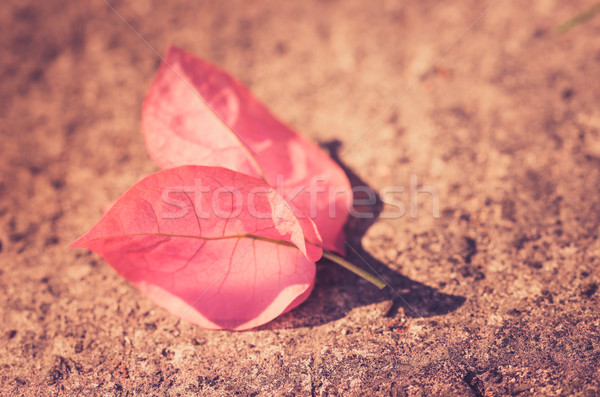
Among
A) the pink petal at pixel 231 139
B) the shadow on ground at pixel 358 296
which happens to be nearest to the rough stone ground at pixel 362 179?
the shadow on ground at pixel 358 296

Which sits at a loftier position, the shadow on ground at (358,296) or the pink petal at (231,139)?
the pink petal at (231,139)

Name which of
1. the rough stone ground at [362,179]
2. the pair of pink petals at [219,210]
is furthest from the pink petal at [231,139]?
the rough stone ground at [362,179]

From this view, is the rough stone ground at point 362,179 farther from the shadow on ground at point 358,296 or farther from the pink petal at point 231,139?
the pink petal at point 231,139

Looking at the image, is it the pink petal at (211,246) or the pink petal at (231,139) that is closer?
the pink petal at (211,246)

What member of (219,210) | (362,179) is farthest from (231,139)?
(362,179)

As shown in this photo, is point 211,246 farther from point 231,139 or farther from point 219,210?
point 231,139

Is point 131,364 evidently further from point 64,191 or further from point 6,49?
point 6,49

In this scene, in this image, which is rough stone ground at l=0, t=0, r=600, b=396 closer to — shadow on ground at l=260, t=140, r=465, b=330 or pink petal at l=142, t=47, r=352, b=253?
shadow on ground at l=260, t=140, r=465, b=330
